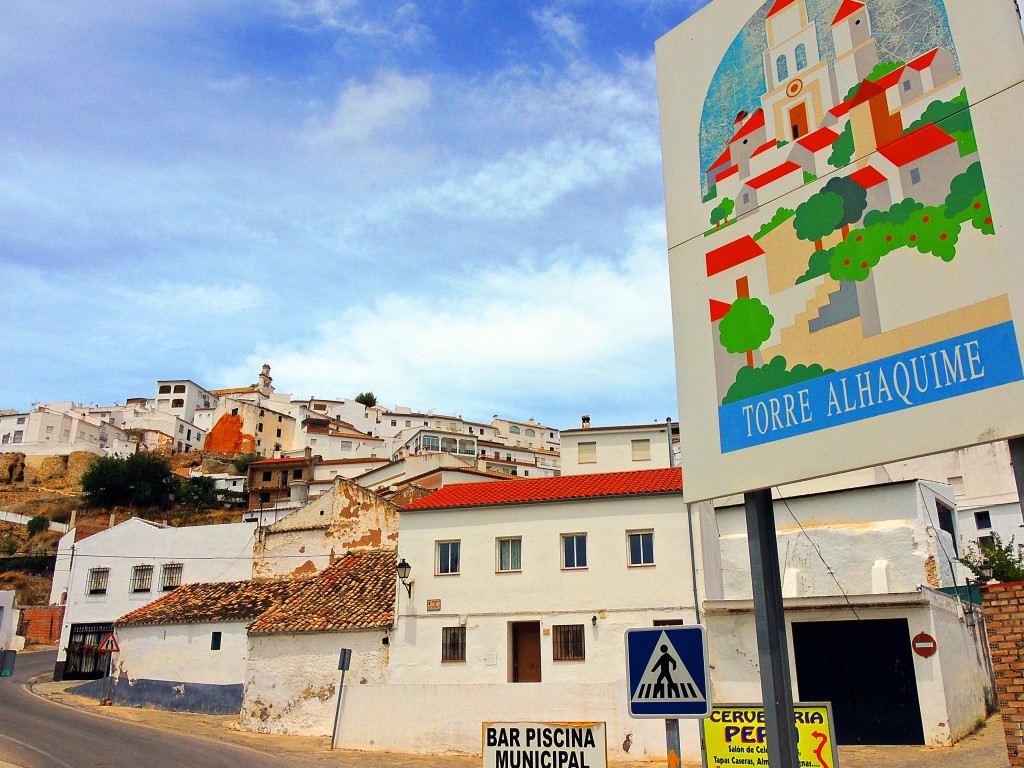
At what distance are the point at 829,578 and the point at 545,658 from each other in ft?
26.4

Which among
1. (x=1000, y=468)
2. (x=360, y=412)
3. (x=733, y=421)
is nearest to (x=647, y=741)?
(x=733, y=421)

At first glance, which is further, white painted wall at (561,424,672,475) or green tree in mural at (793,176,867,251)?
white painted wall at (561,424,672,475)

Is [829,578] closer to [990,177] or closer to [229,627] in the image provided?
[990,177]

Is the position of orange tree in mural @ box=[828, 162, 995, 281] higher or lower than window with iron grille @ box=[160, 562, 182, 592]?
higher

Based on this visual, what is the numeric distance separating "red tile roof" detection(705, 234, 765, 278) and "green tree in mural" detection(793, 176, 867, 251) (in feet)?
1.66

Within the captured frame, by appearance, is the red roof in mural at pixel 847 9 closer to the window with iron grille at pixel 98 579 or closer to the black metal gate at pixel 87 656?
the black metal gate at pixel 87 656

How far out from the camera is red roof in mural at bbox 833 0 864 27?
8.31 metres

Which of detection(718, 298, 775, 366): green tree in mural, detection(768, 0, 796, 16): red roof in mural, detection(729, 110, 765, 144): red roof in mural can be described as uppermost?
detection(768, 0, 796, 16): red roof in mural

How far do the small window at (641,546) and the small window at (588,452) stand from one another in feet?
70.5

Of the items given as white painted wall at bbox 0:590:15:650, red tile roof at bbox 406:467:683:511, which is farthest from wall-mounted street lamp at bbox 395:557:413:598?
white painted wall at bbox 0:590:15:650

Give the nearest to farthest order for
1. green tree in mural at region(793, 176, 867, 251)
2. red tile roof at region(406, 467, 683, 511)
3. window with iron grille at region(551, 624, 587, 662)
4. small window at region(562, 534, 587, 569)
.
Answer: green tree in mural at region(793, 176, 867, 251) < window with iron grille at region(551, 624, 587, 662) < small window at region(562, 534, 587, 569) < red tile roof at region(406, 467, 683, 511)

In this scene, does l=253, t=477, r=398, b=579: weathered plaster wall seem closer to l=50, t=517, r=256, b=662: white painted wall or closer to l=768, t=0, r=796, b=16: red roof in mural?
l=50, t=517, r=256, b=662: white painted wall

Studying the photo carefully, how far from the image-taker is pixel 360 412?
10400 cm

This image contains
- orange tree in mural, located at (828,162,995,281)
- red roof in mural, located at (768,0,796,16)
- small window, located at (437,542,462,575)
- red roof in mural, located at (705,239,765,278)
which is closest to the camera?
orange tree in mural, located at (828,162,995,281)
